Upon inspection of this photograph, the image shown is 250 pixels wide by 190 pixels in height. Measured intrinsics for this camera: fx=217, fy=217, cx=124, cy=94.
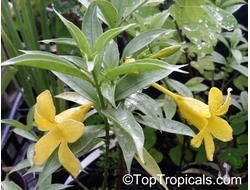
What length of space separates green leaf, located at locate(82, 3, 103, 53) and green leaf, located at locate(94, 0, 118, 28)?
15 mm

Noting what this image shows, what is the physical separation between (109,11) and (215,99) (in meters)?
0.25

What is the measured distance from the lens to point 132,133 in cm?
32

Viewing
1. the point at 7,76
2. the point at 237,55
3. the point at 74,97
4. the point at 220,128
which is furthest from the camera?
the point at 7,76

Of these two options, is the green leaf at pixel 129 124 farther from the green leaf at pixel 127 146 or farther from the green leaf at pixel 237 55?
the green leaf at pixel 237 55

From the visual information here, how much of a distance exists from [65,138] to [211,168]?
0.71m

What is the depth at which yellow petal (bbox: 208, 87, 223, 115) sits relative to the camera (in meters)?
0.36

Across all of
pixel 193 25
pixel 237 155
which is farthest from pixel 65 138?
pixel 237 155

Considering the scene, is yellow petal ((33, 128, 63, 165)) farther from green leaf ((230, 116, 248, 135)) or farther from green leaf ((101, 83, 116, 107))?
green leaf ((230, 116, 248, 135))

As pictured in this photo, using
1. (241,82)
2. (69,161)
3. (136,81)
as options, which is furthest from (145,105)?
(241,82)

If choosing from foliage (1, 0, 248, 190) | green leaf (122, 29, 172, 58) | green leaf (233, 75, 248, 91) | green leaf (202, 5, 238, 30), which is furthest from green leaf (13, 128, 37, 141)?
green leaf (233, 75, 248, 91)

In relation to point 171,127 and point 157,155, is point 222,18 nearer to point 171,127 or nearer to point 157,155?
point 171,127

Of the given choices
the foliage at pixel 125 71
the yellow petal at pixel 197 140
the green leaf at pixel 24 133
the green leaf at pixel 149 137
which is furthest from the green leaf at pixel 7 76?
the yellow petal at pixel 197 140

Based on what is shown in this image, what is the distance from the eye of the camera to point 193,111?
0.41 m

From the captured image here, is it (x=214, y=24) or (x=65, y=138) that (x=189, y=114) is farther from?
(x=214, y=24)
